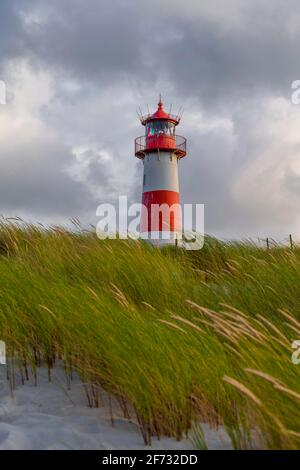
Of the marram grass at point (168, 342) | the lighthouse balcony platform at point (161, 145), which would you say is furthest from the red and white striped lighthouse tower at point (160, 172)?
the marram grass at point (168, 342)

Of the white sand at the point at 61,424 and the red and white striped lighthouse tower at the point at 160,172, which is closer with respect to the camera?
the white sand at the point at 61,424

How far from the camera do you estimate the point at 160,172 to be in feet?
70.4

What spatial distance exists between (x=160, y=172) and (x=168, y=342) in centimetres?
1908

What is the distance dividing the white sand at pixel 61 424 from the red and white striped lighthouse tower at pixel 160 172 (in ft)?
57.5

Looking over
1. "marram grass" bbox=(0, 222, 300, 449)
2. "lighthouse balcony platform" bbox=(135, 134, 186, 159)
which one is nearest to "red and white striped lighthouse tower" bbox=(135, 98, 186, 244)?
"lighthouse balcony platform" bbox=(135, 134, 186, 159)

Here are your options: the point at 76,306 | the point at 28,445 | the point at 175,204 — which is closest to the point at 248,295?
the point at 76,306

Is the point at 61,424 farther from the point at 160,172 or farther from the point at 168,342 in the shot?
the point at 160,172

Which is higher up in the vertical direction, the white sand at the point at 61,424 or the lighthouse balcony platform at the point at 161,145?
the lighthouse balcony platform at the point at 161,145

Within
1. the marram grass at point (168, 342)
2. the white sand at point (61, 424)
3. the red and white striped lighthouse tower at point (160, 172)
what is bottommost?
the white sand at point (61, 424)

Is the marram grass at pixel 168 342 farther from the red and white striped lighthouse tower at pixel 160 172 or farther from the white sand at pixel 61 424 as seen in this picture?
the red and white striped lighthouse tower at pixel 160 172

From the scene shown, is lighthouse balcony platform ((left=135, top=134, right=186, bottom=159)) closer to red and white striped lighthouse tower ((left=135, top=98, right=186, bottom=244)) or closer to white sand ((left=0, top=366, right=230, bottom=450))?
red and white striped lighthouse tower ((left=135, top=98, right=186, bottom=244))

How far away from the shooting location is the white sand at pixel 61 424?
226 centimetres
